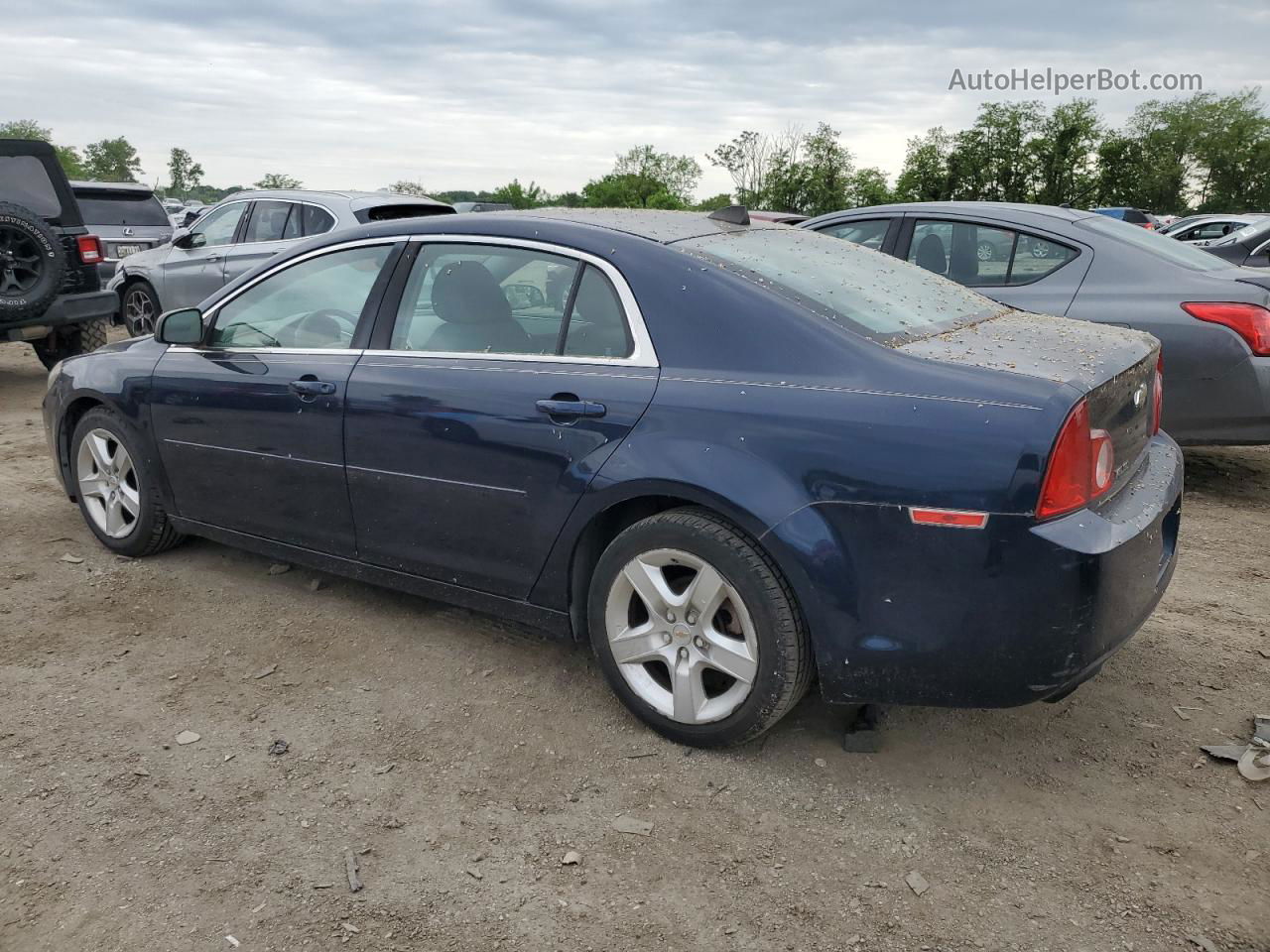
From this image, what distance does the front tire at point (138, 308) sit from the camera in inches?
452

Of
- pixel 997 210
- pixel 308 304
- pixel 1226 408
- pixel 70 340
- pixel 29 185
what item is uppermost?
pixel 29 185

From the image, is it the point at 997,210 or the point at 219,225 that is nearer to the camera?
the point at 997,210

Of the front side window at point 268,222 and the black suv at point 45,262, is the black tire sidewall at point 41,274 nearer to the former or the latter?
the black suv at point 45,262

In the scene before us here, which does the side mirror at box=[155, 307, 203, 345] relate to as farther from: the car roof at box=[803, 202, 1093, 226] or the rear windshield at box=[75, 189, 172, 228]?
the rear windshield at box=[75, 189, 172, 228]

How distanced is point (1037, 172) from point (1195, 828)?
3410 cm

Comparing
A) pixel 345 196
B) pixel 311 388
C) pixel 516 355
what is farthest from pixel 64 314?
pixel 516 355

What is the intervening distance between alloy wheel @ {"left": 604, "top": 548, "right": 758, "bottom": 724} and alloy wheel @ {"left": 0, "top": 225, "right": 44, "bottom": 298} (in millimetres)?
7089

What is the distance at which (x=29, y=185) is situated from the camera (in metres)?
8.88

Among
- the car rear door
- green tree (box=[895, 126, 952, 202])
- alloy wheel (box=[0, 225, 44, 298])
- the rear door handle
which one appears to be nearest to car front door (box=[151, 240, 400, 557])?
the rear door handle

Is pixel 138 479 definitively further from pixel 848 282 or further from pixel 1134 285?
pixel 1134 285

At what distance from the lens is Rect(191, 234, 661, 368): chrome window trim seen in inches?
126

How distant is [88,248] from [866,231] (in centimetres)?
681

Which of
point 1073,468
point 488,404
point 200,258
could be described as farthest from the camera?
point 200,258

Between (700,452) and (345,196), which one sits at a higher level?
(345,196)
